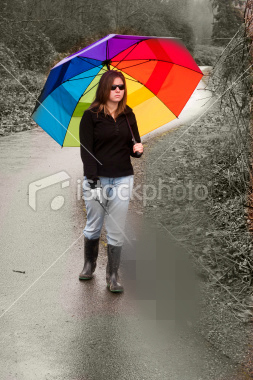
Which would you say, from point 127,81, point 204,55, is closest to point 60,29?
point 204,55

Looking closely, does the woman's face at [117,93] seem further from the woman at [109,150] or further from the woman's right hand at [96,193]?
the woman's right hand at [96,193]

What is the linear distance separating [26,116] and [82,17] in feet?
47.0

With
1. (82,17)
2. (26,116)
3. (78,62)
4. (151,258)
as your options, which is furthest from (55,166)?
(82,17)

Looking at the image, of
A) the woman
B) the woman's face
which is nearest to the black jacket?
the woman

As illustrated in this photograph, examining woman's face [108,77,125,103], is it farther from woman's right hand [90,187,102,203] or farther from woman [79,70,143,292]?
woman's right hand [90,187,102,203]

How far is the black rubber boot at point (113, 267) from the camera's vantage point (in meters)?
4.64

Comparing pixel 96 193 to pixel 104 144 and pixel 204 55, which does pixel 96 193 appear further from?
pixel 204 55

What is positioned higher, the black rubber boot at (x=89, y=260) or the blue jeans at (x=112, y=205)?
the blue jeans at (x=112, y=205)

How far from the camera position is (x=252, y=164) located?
18.7 feet

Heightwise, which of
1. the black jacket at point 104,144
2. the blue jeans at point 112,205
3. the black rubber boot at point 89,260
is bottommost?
the black rubber boot at point 89,260

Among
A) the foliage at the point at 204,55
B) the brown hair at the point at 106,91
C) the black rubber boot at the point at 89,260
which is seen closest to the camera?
the brown hair at the point at 106,91

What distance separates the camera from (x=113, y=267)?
4.71m

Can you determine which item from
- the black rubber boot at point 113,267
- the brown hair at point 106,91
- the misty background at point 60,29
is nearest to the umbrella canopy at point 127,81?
the brown hair at point 106,91

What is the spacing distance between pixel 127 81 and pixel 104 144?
1.11 metres
